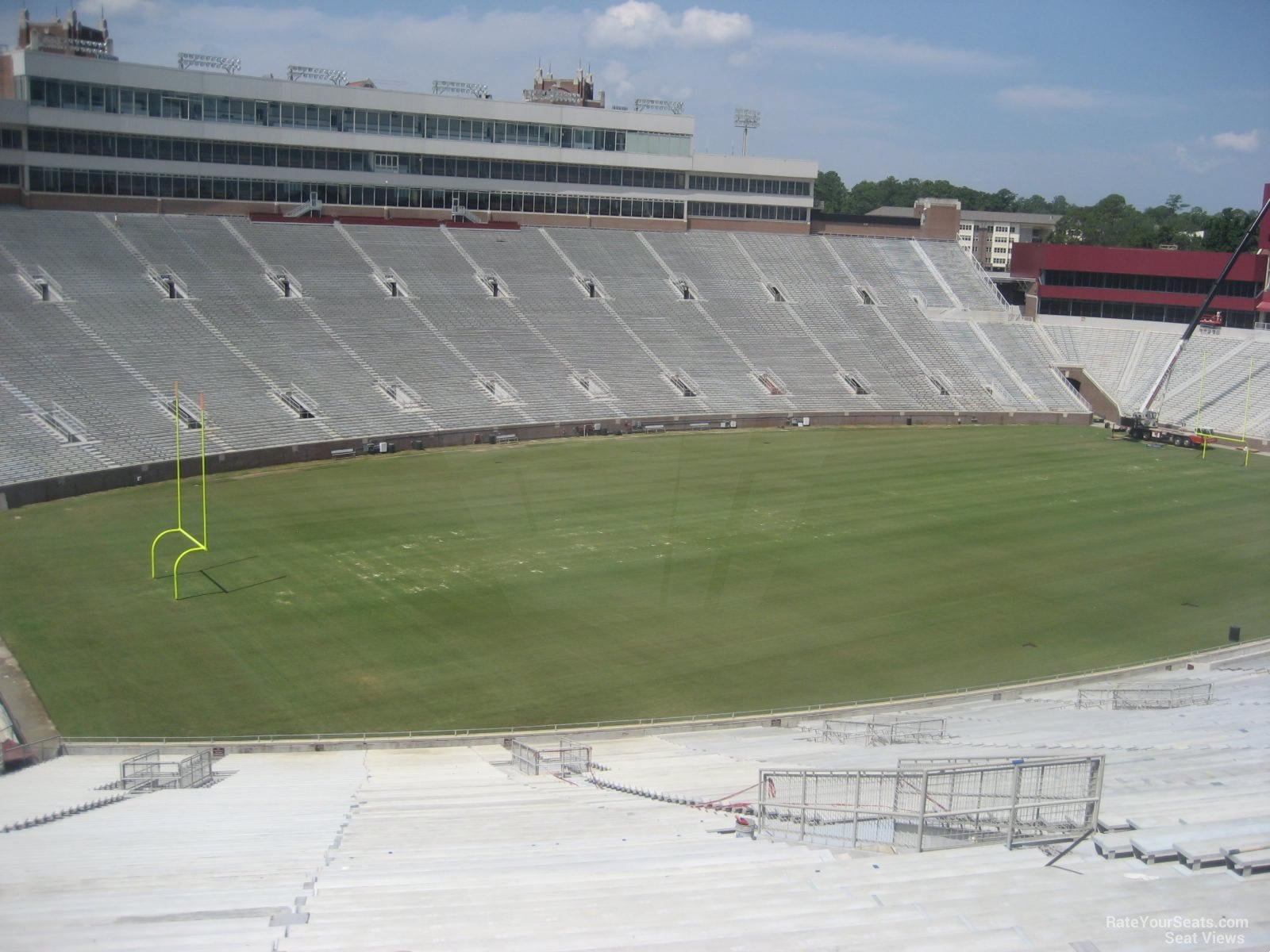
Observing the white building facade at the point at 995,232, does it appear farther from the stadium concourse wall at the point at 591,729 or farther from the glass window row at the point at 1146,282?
the stadium concourse wall at the point at 591,729

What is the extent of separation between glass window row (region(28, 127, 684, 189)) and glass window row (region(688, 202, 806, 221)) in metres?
1.84

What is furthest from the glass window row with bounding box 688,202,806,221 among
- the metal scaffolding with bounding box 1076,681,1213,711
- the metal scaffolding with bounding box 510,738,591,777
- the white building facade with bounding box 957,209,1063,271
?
the white building facade with bounding box 957,209,1063,271

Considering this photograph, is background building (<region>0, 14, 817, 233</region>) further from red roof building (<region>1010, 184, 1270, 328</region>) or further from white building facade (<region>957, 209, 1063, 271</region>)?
white building facade (<region>957, 209, 1063, 271</region>)

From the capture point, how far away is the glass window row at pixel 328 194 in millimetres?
51750

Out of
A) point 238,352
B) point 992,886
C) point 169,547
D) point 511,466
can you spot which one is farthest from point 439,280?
point 992,886

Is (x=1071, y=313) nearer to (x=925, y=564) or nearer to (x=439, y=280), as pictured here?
(x=439, y=280)

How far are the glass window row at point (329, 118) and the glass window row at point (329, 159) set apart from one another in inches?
40.6

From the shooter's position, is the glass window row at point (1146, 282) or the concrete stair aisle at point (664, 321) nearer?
the concrete stair aisle at point (664, 321)

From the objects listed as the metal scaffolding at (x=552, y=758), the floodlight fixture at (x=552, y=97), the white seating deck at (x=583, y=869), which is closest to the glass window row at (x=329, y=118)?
the floodlight fixture at (x=552, y=97)

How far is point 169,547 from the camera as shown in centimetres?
3062

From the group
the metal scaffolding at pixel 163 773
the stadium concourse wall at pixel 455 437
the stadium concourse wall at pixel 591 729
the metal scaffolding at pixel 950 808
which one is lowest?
the stadium concourse wall at pixel 591 729

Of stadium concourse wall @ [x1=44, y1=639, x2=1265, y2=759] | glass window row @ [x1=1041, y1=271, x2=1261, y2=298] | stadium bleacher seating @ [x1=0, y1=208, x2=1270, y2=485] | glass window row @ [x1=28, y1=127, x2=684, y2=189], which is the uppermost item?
glass window row @ [x1=28, y1=127, x2=684, y2=189]

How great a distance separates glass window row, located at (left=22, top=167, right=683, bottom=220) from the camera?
5175 centimetres

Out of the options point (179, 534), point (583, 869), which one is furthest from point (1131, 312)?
point (583, 869)
